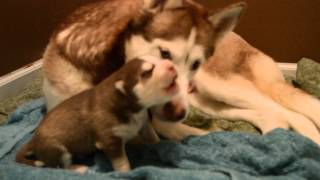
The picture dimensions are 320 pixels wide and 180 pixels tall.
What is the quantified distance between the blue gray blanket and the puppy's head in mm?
214

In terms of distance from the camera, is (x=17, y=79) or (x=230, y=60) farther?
(x=17, y=79)

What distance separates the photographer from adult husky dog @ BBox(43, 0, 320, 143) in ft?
5.66

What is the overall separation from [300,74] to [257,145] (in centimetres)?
90

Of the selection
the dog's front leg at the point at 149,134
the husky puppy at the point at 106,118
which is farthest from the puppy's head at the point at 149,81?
the dog's front leg at the point at 149,134

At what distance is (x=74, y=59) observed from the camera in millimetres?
1908

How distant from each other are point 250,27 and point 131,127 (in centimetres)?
136

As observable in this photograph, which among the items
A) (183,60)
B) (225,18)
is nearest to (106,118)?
(183,60)

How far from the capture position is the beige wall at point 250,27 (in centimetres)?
273

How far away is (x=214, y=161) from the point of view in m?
1.68

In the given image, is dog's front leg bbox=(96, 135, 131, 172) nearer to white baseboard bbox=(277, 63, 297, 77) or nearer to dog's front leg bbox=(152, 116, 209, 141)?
dog's front leg bbox=(152, 116, 209, 141)

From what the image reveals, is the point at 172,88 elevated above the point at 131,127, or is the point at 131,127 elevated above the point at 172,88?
the point at 172,88

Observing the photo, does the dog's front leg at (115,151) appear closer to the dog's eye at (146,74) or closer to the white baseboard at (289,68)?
the dog's eye at (146,74)

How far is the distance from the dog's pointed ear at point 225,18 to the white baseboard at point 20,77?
101cm

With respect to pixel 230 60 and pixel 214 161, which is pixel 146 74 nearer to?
pixel 214 161
